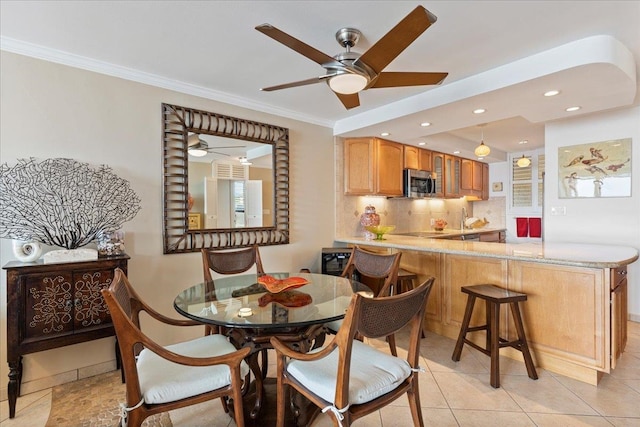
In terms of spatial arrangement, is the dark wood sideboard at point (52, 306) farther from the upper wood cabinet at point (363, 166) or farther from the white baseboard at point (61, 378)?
the upper wood cabinet at point (363, 166)

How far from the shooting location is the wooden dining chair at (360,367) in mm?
1199

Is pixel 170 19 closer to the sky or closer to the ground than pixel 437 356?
closer to the sky

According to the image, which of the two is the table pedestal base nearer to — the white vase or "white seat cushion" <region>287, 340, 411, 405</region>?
"white seat cushion" <region>287, 340, 411, 405</region>

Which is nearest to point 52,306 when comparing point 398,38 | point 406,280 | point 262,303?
point 262,303

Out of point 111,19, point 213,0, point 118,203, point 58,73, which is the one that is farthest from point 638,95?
point 58,73

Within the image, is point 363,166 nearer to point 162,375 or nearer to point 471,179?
point 471,179

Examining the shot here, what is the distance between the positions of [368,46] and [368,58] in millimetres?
575

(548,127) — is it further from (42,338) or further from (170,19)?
(42,338)

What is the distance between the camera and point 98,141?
2461 mm

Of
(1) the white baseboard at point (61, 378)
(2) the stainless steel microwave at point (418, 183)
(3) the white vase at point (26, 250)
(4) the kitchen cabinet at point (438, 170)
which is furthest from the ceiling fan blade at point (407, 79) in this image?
(4) the kitchen cabinet at point (438, 170)

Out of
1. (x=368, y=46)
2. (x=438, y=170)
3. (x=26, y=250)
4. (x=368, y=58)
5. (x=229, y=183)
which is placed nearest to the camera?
(x=368, y=58)

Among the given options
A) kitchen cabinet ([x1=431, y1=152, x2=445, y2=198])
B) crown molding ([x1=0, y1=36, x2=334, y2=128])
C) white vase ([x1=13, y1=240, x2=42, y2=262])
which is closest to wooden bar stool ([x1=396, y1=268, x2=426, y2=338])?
crown molding ([x1=0, y1=36, x2=334, y2=128])

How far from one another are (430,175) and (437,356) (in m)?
3.02

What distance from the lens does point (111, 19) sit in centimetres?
190
